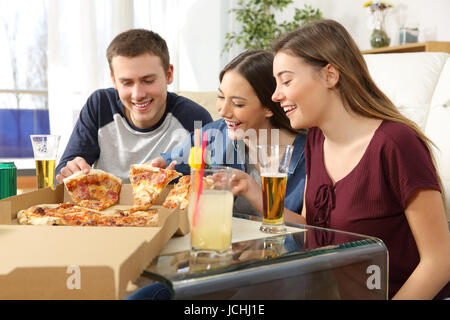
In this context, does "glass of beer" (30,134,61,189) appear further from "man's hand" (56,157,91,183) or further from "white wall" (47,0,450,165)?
"white wall" (47,0,450,165)

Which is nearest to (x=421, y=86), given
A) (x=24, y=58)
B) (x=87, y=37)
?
(x=87, y=37)

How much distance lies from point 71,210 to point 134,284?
474mm

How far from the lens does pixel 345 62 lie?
1278mm

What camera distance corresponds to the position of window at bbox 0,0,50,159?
4.33 m

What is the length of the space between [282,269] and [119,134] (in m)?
1.47

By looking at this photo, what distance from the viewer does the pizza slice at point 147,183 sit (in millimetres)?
1181

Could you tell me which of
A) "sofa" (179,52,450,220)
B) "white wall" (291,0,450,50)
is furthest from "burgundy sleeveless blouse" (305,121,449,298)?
"white wall" (291,0,450,50)

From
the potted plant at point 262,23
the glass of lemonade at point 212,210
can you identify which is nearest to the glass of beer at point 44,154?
the glass of lemonade at point 212,210

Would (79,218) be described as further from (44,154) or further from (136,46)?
(136,46)

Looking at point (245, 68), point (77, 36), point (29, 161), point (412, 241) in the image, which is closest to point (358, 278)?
point (412, 241)

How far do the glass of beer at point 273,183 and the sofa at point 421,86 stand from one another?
157 cm

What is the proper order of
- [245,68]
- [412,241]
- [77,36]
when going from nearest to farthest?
1. [412,241]
2. [245,68]
3. [77,36]
